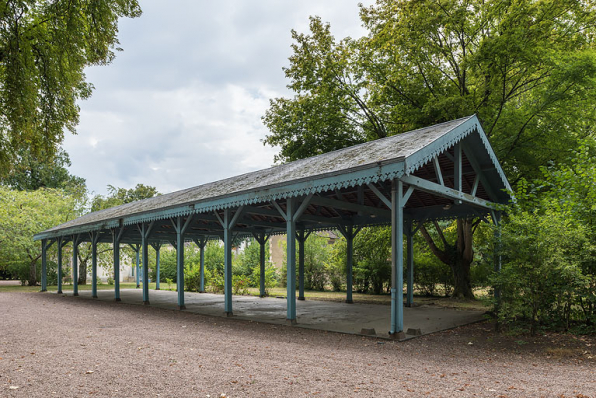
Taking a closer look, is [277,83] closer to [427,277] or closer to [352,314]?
[427,277]

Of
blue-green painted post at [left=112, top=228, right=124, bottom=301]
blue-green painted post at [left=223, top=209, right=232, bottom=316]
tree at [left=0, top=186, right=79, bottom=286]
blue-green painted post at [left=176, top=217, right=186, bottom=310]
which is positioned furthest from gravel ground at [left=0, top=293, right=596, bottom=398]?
tree at [left=0, top=186, right=79, bottom=286]

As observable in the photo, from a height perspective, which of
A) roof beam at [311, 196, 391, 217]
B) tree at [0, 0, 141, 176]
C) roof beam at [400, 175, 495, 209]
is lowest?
roof beam at [311, 196, 391, 217]

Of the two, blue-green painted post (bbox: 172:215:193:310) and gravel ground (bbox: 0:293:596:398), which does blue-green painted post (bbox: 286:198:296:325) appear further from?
blue-green painted post (bbox: 172:215:193:310)

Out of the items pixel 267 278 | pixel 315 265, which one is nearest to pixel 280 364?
pixel 267 278

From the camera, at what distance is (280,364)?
19.9 feet

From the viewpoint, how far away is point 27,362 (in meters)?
6.25

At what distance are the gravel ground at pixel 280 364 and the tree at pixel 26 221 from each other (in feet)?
64.0

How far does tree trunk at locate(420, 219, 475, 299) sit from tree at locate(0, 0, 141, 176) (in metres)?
13.7

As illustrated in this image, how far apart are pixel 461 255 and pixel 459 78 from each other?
23.9 feet

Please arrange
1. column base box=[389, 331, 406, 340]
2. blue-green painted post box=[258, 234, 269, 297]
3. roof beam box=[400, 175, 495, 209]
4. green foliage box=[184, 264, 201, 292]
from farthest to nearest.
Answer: green foliage box=[184, 264, 201, 292] → blue-green painted post box=[258, 234, 269, 297] → roof beam box=[400, 175, 495, 209] → column base box=[389, 331, 406, 340]

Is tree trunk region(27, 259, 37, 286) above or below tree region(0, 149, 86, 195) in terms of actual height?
below

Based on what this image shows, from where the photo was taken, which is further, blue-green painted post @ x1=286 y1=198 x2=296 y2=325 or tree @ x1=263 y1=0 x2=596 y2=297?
tree @ x1=263 y1=0 x2=596 y2=297

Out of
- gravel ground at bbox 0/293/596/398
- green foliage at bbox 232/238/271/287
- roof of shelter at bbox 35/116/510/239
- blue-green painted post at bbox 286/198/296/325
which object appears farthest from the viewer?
green foliage at bbox 232/238/271/287

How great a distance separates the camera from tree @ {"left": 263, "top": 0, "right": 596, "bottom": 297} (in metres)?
14.1
